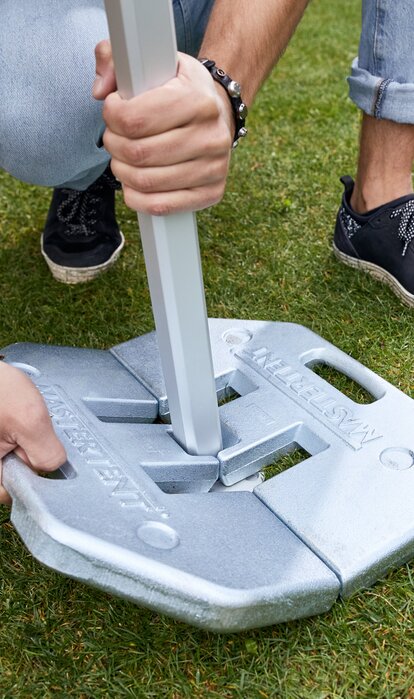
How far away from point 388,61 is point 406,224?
11.3 inches

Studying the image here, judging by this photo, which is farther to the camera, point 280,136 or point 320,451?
point 280,136

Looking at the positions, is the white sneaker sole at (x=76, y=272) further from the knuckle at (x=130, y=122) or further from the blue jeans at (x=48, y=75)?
the knuckle at (x=130, y=122)

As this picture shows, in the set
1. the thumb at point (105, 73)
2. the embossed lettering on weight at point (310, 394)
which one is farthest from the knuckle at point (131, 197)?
the embossed lettering on weight at point (310, 394)

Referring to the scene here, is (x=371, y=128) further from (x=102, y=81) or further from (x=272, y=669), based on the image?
(x=272, y=669)

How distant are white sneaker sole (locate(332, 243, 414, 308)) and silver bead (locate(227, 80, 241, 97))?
601 mm

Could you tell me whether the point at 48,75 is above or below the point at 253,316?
above

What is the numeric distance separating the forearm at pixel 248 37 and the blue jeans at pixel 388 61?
1.01ft

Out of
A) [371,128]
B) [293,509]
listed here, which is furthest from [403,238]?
A: [293,509]

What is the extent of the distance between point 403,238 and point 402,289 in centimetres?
10

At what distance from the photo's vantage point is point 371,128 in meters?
1.51

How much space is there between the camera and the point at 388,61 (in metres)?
1.43

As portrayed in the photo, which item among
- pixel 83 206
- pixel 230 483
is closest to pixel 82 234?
pixel 83 206

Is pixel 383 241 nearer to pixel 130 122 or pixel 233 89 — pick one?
pixel 233 89

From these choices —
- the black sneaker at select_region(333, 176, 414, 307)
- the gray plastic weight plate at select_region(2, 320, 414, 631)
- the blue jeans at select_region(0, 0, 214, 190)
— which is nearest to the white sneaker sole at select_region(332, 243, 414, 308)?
the black sneaker at select_region(333, 176, 414, 307)
